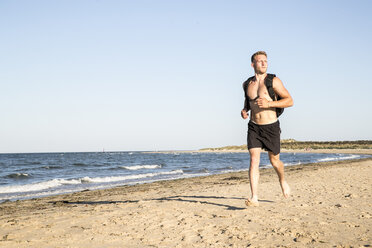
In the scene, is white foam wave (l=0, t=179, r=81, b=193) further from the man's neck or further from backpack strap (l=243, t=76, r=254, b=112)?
the man's neck

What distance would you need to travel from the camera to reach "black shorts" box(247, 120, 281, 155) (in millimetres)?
4863

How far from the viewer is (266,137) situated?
4.88m

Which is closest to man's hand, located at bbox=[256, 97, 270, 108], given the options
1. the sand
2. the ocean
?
the sand

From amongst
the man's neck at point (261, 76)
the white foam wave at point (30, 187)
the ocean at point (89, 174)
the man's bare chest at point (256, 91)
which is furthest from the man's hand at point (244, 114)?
the white foam wave at point (30, 187)

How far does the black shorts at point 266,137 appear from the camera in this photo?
4863 millimetres

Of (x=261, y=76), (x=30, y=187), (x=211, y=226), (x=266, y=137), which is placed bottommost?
(x=30, y=187)

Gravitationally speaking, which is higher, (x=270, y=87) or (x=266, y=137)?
(x=270, y=87)

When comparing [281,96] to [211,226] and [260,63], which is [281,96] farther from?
[211,226]

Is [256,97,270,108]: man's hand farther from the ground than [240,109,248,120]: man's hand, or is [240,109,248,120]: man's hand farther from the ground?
[256,97,270,108]: man's hand

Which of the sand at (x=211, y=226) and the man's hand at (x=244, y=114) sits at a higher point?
the man's hand at (x=244, y=114)

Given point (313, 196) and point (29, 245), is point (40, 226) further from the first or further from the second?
point (313, 196)

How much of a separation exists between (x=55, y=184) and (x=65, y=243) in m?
12.1

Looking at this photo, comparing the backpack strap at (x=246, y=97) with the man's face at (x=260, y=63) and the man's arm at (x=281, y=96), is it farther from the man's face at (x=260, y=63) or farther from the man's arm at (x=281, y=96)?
the man's arm at (x=281, y=96)

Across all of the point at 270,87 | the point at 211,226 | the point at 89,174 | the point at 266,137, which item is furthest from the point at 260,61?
the point at 89,174
